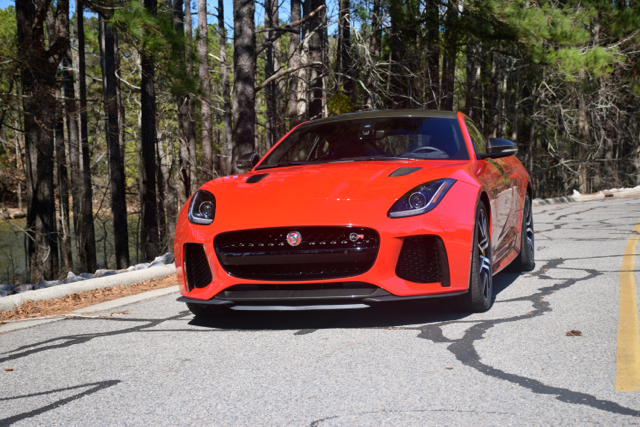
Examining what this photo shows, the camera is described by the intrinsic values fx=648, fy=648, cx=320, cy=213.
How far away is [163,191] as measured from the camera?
28484mm

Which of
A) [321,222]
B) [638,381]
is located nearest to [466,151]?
[321,222]

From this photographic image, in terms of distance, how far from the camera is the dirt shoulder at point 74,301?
18.4 feet

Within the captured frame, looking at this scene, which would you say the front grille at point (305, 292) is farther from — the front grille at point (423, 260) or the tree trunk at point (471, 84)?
the tree trunk at point (471, 84)

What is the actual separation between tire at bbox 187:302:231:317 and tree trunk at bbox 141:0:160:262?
45.7 ft

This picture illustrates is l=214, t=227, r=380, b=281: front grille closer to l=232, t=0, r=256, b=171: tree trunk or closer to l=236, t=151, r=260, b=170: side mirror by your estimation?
l=236, t=151, r=260, b=170: side mirror

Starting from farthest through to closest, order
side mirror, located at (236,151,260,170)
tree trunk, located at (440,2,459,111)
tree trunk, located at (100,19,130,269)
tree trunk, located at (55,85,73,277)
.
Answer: tree trunk, located at (100,19,130,269) < tree trunk, located at (55,85,73,277) < tree trunk, located at (440,2,459,111) < side mirror, located at (236,151,260,170)

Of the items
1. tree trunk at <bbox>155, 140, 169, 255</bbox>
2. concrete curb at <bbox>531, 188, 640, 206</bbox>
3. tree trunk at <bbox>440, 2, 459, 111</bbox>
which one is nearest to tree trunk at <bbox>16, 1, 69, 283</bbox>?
tree trunk at <bbox>155, 140, 169, 255</bbox>

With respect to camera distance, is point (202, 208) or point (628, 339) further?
point (202, 208)

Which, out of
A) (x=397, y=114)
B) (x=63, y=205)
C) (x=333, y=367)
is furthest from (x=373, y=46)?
(x=333, y=367)

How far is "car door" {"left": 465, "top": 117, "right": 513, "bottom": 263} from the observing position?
5.06 metres

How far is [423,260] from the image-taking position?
4.14 meters

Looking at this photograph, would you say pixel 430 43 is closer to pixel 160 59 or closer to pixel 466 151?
pixel 160 59

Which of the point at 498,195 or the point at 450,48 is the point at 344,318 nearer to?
the point at 498,195

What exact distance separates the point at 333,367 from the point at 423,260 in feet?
3.57
